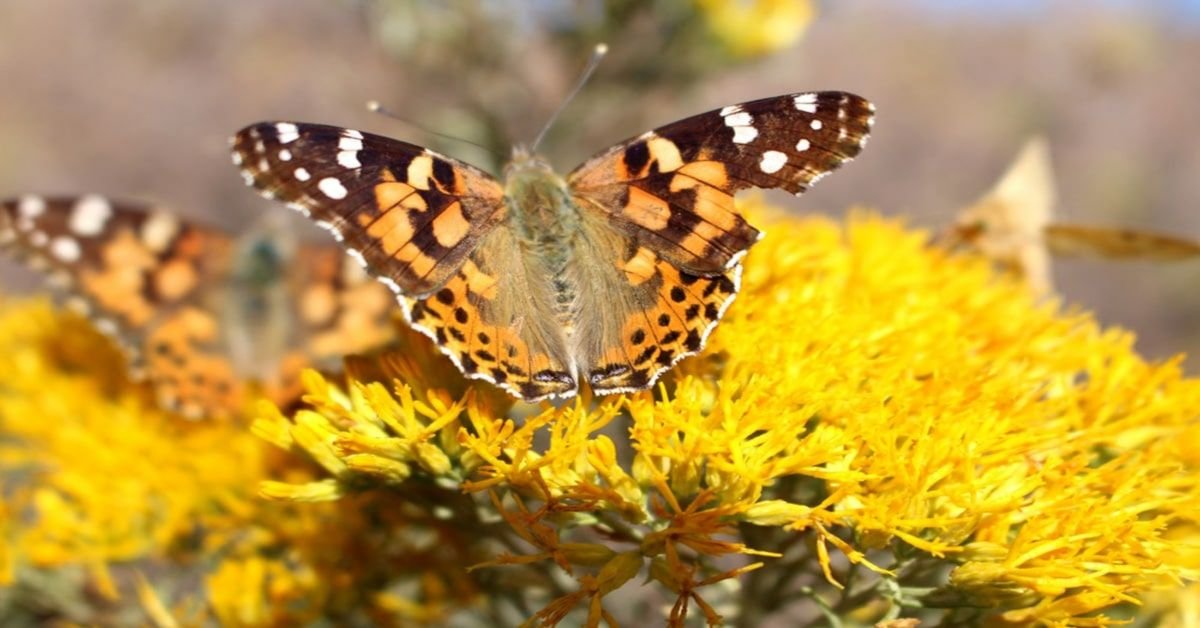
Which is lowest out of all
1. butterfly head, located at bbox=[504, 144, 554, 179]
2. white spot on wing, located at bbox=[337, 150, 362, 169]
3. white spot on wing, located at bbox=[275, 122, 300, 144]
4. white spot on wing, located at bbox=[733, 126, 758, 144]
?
white spot on wing, located at bbox=[337, 150, 362, 169]

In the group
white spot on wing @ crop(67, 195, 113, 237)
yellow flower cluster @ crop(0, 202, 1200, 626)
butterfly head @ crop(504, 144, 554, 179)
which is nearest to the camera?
yellow flower cluster @ crop(0, 202, 1200, 626)

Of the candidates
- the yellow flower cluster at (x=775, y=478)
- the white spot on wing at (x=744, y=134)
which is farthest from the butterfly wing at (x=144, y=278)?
the white spot on wing at (x=744, y=134)

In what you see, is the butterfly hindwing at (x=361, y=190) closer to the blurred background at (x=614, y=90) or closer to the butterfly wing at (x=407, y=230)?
the butterfly wing at (x=407, y=230)

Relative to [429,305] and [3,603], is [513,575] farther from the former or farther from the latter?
[3,603]

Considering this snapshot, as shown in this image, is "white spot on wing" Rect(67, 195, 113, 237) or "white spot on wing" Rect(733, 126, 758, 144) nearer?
"white spot on wing" Rect(733, 126, 758, 144)

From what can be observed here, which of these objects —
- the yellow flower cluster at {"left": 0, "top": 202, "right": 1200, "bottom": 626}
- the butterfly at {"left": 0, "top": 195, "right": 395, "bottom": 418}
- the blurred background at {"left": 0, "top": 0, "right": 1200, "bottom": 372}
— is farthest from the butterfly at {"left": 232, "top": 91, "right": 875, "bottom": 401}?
the blurred background at {"left": 0, "top": 0, "right": 1200, "bottom": 372}

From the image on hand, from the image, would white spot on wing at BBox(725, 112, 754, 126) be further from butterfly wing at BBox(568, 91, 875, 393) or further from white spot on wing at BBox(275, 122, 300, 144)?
white spot on wing at BBox(275, 122, 300, 144)

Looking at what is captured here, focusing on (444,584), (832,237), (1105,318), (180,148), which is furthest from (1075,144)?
(444,584)
